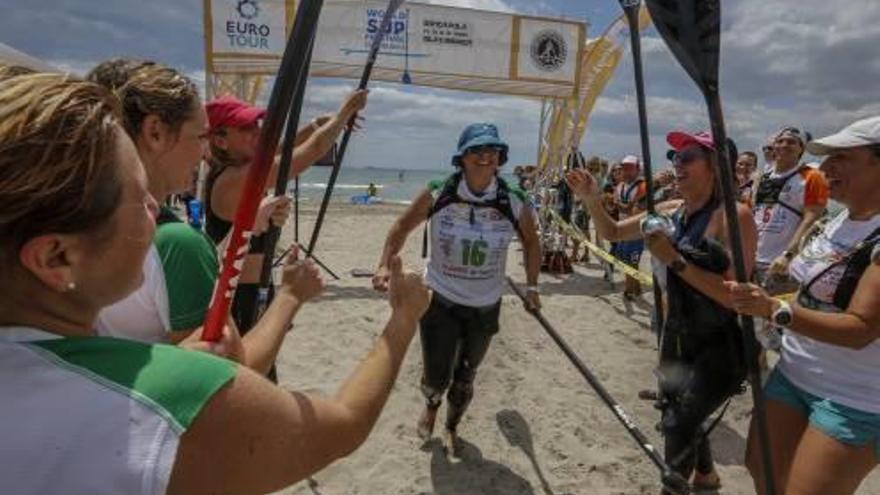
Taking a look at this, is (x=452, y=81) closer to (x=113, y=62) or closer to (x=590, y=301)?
(x=590, y=301)

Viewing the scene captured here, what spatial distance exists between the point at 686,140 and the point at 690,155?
0.09 m

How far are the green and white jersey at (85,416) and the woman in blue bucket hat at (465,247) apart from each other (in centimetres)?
323

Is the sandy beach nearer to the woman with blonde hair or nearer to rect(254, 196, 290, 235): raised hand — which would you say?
rect(254, 196, 290, 235): raised hand

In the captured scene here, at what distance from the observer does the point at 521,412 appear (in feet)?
17.2

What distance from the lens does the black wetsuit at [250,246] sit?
288cm

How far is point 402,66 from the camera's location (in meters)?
10.1

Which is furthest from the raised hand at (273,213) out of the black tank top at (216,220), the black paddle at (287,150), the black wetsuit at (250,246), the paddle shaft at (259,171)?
the black tank top at (216,220)

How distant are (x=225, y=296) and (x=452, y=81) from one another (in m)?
9.41

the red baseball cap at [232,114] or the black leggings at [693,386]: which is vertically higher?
the red baseball cap at [232,114]

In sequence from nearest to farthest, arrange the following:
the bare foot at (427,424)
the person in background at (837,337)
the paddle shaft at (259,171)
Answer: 1. the paddle shaft at (259,171)
2. the person in background at (837,337)
3. the bare foot at (427,424)

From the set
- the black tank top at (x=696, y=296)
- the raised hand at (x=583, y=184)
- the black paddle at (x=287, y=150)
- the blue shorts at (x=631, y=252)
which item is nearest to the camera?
the black paddle at (x=287, y=150)

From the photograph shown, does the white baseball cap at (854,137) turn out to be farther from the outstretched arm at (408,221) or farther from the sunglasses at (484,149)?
the outstretched arm at (408,221)

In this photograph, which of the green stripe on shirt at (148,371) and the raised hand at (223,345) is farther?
the raised hand at (223,345)

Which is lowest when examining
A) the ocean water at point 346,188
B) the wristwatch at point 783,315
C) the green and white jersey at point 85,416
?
the ocean water at point 346,188
